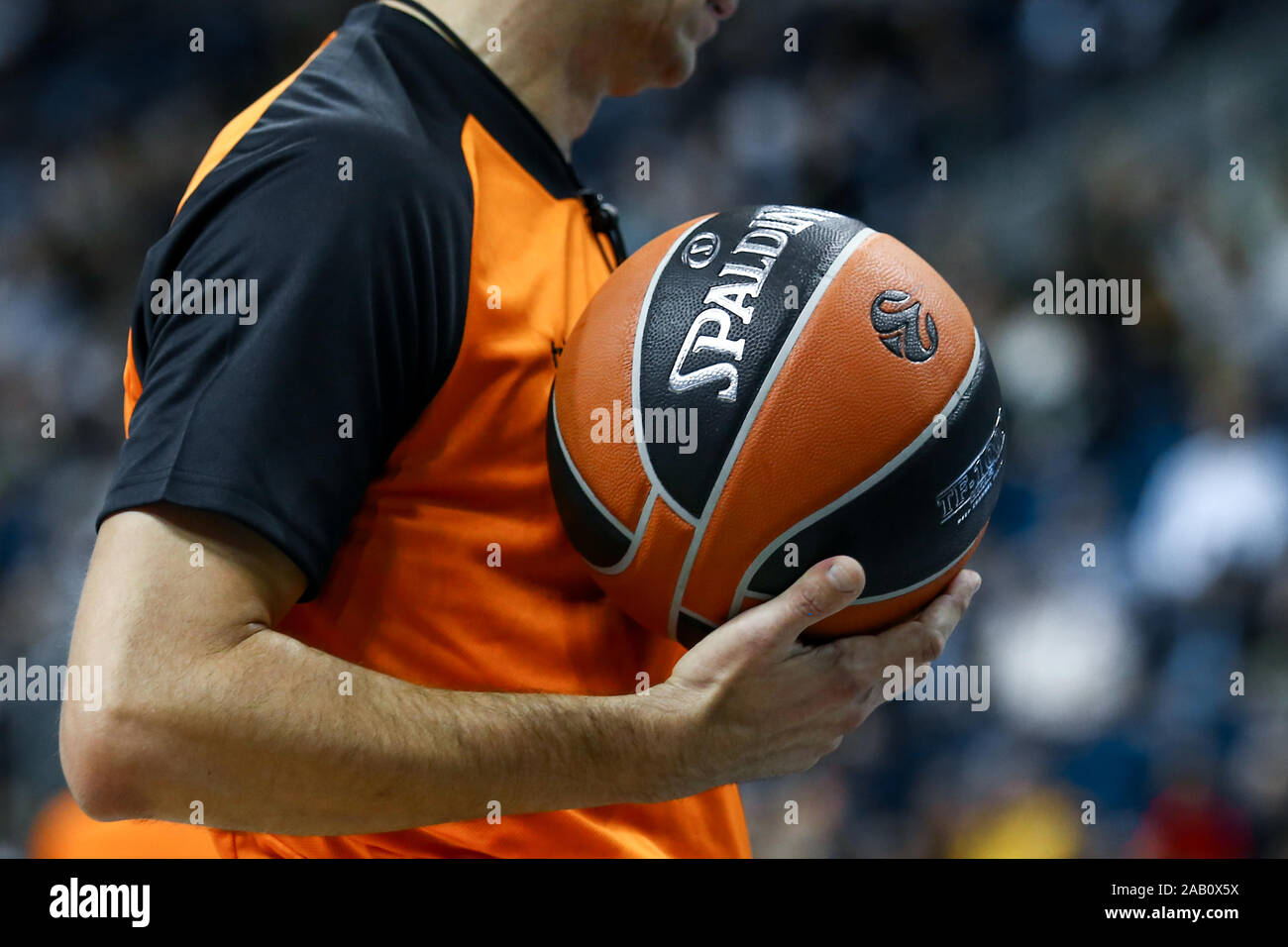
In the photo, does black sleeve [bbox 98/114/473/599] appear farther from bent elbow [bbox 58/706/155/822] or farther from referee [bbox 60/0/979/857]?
bent elbow [bbox 58/706/155/822]

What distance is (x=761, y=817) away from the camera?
463 centimetres

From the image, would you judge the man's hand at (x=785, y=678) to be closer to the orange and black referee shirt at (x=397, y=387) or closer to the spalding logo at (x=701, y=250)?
the orange and black referee shirt at (x=397, y=387)

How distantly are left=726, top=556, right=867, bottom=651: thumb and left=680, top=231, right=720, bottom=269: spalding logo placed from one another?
394mm

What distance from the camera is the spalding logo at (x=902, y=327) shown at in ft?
4.69

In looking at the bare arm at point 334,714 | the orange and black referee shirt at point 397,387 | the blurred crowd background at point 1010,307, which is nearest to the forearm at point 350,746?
the bare arm at point 334,714

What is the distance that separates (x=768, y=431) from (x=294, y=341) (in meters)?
0.53

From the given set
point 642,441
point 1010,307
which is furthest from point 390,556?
point 1010,307

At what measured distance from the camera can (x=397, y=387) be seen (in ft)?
4.40

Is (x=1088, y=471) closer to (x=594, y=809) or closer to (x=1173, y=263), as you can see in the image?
(x=1173, y=263)

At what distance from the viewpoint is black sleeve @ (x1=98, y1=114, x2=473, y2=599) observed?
3.96ft

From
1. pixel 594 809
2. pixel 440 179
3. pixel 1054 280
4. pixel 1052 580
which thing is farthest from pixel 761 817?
pixel 440 179

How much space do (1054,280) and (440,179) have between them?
4.41 m

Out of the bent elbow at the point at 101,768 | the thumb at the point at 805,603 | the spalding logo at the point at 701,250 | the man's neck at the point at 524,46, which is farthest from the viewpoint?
the man's neck at the point at 524,46

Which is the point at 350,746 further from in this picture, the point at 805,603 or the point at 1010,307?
the point at 1010,307
